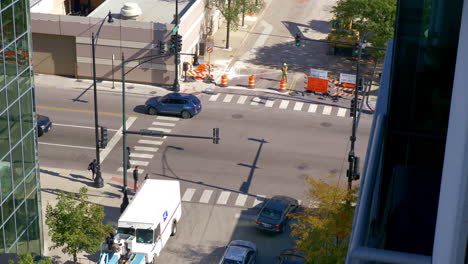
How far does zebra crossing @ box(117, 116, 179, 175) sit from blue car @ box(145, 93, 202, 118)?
543mm

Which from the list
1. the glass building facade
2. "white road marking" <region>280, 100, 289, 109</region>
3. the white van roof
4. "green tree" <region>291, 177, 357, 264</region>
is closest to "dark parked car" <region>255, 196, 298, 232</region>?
the white van roof

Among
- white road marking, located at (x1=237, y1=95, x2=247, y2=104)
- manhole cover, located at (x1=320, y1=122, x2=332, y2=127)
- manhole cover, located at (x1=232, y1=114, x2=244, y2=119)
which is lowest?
manhole cover, located at (x1=320, y1=122, x2=332, y2=127)

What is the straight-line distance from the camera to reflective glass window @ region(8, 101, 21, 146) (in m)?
31.6

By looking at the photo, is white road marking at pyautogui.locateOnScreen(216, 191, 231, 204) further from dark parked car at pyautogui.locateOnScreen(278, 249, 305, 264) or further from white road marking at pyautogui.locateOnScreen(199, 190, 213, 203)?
dark parked car at pyautogui.locateOnScreen(278, 249, 305, 264)

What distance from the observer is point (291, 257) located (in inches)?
1388

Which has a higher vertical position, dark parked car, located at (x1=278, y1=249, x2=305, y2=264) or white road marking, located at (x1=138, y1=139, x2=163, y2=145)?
white road marking, located at (x1=138, y1=139, x2=163, y2=145)

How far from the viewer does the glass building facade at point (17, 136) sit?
3066cm

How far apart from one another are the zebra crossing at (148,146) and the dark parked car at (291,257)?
12.4 meters

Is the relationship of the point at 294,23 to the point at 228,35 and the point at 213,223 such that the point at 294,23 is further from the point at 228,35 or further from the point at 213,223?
the point at 213,223

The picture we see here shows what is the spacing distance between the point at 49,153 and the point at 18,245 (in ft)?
46.0

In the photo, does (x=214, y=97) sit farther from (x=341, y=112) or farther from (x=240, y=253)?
(x=240, y=253)

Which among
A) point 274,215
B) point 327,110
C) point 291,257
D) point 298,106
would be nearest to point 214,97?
point 298,106

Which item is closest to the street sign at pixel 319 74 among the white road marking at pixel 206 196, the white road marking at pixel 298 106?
the white road marking at pixel 298 106

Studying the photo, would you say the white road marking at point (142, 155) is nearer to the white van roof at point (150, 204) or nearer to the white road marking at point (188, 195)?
the white road marking at point (188, 195)
